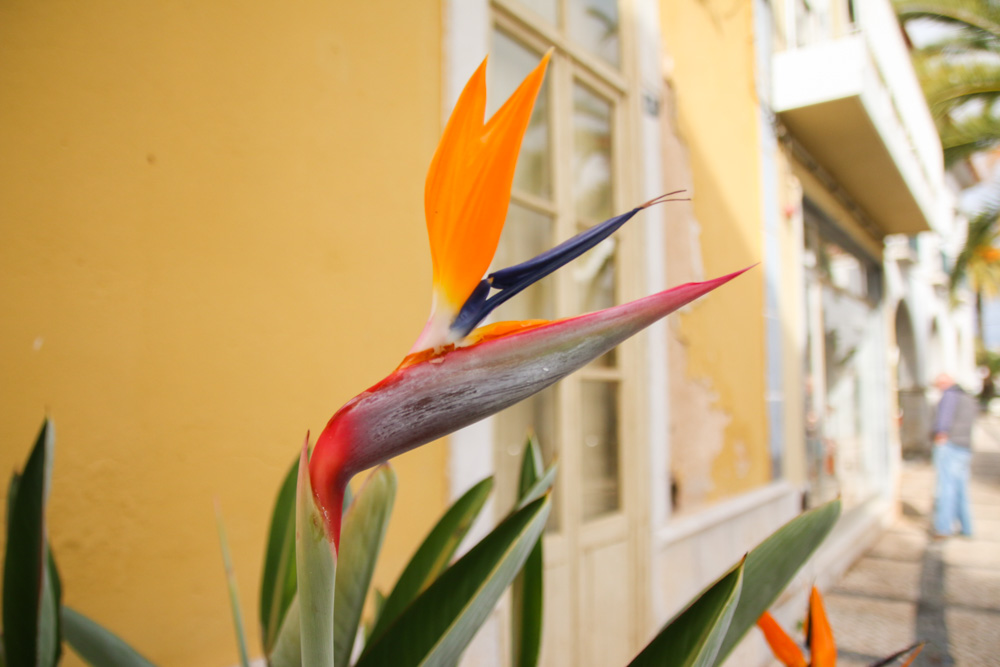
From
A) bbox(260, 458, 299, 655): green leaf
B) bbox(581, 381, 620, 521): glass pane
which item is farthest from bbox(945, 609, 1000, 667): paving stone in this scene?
bbox(260, 458, 299, 655): green leaf

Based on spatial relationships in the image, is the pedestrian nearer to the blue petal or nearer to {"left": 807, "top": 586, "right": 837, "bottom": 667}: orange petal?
{"left": 807, "top": 586, "right": 837, "bottom": 667}: orange petal

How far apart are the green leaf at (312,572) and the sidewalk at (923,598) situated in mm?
3306

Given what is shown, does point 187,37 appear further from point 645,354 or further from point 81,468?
point 645,354

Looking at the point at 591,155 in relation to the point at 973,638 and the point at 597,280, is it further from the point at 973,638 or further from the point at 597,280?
the point at 973,638

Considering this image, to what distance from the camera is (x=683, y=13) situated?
2.96m

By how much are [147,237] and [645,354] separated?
1907mm

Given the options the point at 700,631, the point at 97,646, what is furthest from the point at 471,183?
the point at 97,646

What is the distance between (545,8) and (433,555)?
204 cm

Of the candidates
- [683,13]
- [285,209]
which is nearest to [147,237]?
[285,209]

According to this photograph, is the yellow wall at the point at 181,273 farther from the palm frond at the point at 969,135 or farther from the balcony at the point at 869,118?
the palm frond at the point at 969,135

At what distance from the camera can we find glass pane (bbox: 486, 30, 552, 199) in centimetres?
199

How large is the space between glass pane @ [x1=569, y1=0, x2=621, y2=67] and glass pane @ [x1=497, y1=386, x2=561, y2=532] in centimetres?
136

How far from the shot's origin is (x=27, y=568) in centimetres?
59

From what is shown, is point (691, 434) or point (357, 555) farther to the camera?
point (691, 434)
